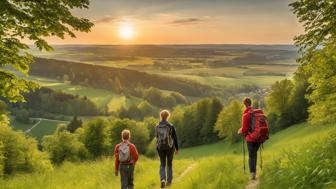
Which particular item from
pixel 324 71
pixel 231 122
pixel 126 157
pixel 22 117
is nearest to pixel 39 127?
pixel 22 117

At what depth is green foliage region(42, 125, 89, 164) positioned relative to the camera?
70.3 m

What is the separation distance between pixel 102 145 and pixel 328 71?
198ft

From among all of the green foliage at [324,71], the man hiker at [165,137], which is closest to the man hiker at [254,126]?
the man hiker at [165,137]

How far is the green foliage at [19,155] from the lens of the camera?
58.6 m

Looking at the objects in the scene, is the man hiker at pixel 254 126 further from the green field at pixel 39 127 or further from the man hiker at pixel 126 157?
the green field at pixel 39 127

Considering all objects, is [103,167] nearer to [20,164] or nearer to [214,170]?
[214,170]

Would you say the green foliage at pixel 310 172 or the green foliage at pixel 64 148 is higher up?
the green foliage at pixel 310 172

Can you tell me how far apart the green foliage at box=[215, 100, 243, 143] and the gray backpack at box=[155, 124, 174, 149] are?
213 ft

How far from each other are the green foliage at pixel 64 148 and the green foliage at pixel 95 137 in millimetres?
2262

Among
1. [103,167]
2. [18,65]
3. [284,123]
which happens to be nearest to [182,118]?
[284,123]

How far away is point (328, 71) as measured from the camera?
54.3ft

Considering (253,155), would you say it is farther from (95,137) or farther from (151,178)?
(95,137)

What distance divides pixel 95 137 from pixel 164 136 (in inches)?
2479

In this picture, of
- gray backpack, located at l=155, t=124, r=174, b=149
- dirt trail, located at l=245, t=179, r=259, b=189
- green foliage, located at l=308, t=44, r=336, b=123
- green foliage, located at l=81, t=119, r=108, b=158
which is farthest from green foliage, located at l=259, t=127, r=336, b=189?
green foliage, located at l=81, t=119, r=108, b=158
